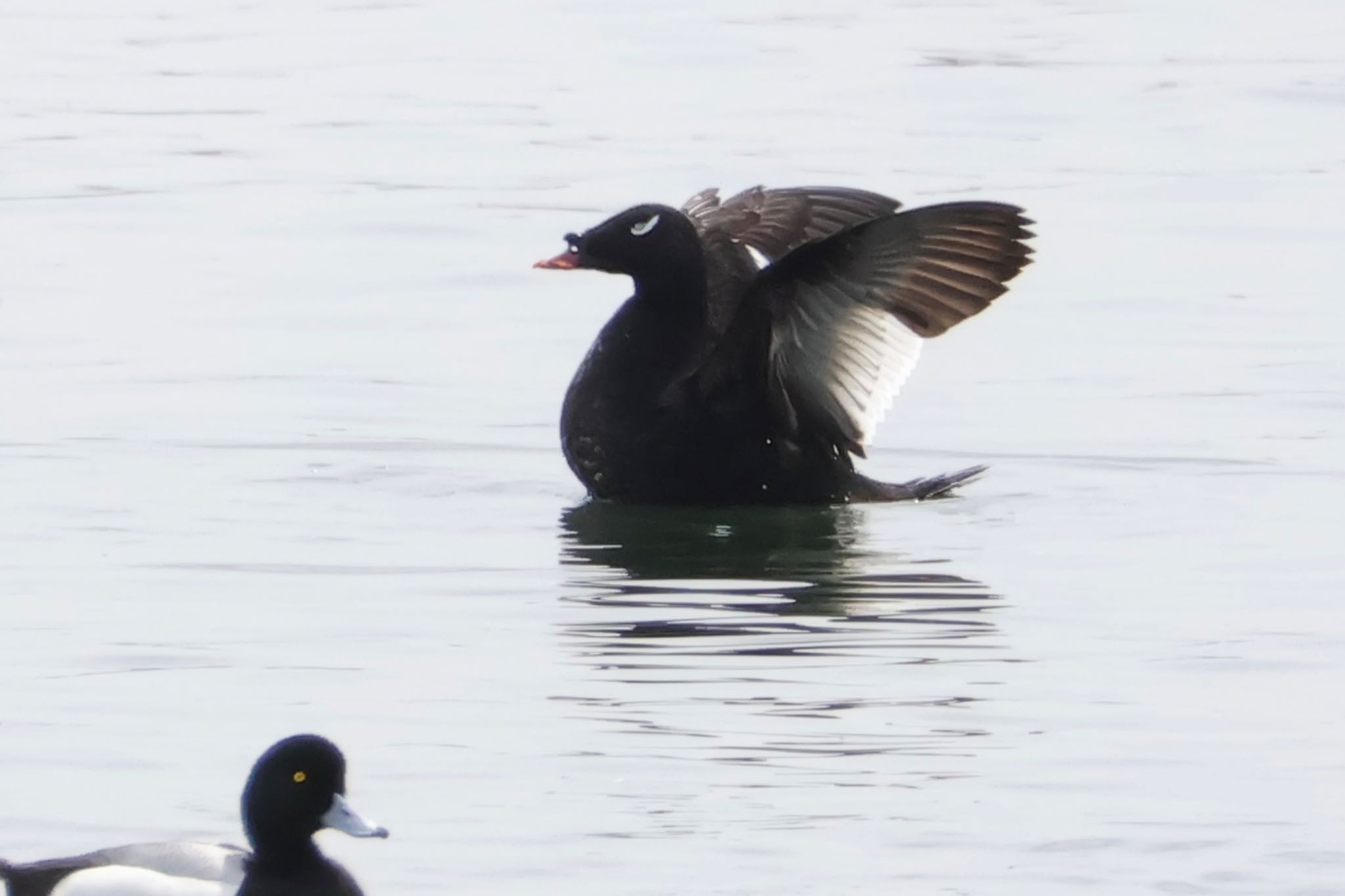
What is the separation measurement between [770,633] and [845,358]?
2042mm

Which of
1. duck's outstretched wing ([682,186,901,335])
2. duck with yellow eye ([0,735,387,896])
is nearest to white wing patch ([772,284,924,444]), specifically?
duck's outstretched wing ([682,186,901,335])

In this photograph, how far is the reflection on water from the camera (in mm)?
7836

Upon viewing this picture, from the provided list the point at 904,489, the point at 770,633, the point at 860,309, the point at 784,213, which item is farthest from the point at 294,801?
the point at 784,213

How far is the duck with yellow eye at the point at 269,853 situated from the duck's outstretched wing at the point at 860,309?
4.10 metres

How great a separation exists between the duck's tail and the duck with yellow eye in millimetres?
4596

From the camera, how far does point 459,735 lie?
7758 millimetres

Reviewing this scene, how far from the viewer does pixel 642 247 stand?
10.9m

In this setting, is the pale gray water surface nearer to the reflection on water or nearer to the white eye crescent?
the reflection on water

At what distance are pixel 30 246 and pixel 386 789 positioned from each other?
8.53 metres

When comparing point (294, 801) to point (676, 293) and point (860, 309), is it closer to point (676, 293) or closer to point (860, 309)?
point (860, 309)

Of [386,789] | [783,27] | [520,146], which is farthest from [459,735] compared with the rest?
[783,27]

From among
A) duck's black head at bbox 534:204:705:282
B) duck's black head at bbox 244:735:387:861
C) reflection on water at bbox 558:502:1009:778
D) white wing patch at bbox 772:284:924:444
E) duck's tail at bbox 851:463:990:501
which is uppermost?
duck's black head at bbox 534:204:705:282

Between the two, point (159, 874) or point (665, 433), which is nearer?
point (159, 874)

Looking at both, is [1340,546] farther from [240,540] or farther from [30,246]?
[30,246]
